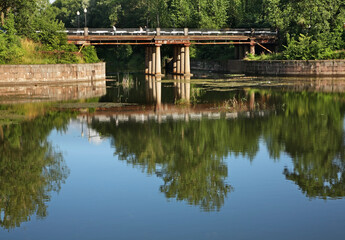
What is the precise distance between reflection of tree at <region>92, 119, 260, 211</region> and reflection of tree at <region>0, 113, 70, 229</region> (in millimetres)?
2861

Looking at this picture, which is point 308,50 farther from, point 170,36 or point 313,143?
point 313,143

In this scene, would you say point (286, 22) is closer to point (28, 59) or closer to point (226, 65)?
point (226, 65)

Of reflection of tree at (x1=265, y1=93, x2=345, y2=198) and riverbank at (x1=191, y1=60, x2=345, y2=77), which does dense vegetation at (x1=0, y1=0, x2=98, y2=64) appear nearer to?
riverbank at (x1=191, y1=60, x2=345, y2=77)

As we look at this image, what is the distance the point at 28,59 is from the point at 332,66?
36.5 m

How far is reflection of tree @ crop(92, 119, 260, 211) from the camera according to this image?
17953 millimetres

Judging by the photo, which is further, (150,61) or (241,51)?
(241,51)

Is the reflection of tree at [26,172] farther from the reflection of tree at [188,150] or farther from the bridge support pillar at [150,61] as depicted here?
the bridge support pillar at [150,61]

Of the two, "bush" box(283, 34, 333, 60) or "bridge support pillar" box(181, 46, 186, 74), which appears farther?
"bridge support pillar" box(181, 46, 186, 74)

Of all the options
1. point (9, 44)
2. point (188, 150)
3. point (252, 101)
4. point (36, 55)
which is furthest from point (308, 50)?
point (188, 150)

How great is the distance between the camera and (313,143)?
83.6 ft

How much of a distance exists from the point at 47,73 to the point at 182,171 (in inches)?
1746

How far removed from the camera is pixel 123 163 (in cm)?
2178

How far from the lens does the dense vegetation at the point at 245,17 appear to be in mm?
79000

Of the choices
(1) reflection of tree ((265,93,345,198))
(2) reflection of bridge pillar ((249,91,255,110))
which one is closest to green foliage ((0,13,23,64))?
(2) reflection of bridge pillar ((249,91,255,110))
